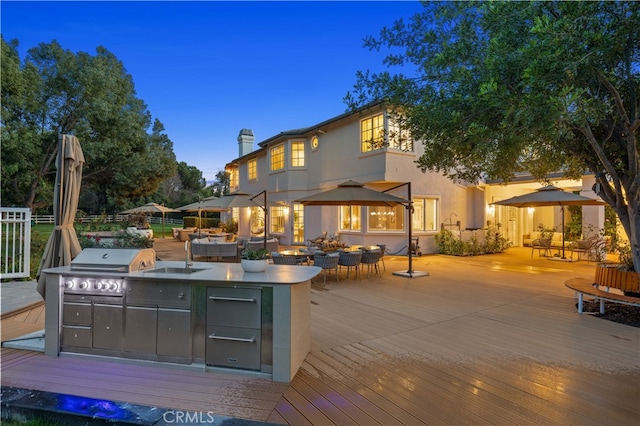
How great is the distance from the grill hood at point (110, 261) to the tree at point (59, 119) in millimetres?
11566

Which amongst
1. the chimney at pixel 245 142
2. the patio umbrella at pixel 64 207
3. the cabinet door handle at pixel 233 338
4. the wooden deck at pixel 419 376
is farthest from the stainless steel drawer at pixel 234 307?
the chimney at pixel 245 142

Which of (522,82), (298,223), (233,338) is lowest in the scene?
(233,338)

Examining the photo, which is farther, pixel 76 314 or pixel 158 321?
pixel 76 314

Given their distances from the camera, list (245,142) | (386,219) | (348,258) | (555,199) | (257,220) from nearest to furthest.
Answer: (348,258) → (555,199) → (386,219) → (257,220) → (245,142)

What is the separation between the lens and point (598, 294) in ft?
18.4

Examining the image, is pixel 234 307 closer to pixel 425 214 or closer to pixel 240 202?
pixel 240 202

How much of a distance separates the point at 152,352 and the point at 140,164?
52.3ft

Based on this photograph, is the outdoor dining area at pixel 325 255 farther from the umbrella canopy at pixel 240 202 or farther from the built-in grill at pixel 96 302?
the built-in grill at pixel 96 302

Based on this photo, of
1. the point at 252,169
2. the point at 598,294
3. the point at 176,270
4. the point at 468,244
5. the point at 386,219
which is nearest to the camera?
the point at 176,270

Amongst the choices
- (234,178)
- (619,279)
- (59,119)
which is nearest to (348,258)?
(619,279)

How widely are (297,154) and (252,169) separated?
5612 mm

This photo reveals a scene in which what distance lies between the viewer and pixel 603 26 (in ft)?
14.0

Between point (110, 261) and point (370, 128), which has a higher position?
point (370, 128)

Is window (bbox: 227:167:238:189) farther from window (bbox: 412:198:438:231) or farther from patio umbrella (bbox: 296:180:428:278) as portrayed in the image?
patio umbrella (bbox: 296:180:428:278)
